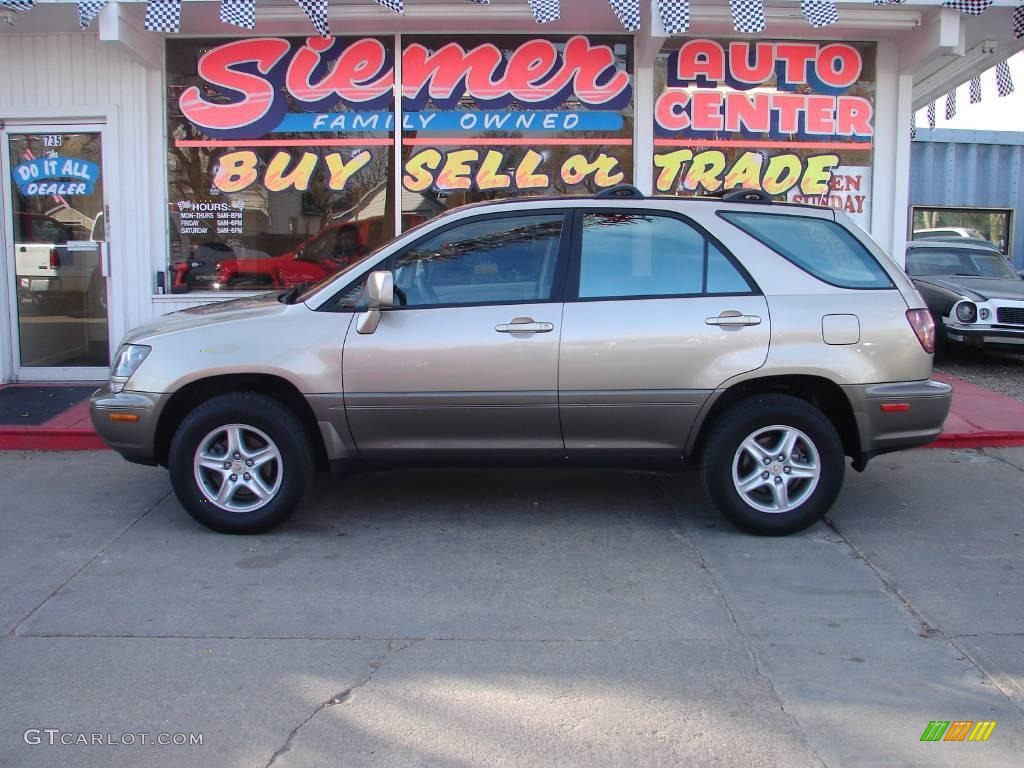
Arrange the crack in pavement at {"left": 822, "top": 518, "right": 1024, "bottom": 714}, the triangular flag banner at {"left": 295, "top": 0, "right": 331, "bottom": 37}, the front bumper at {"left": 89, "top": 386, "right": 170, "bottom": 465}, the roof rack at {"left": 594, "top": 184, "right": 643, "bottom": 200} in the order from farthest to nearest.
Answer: the triangular flag banner at {"left": 295, "top": 0, "right": 331, "bottom": 37}
the roof rack at {"left": 594, "top": 184, "right": 643, "bottom": 200}
the front bumper at {"left": 89, "top": 386, "right": 170, "bottom": 465}
the crack in pavement at {"left": 822, "top": 518, "right": 1024, "bottom": 714}

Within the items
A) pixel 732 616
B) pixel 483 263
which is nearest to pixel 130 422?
pixel 483 263

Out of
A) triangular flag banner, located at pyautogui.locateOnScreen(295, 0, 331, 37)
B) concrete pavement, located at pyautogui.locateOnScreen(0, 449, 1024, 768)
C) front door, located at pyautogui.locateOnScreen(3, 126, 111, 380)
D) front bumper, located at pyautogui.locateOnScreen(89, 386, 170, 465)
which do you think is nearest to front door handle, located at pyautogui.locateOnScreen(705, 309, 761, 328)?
concrete pavement, located at pyautogui.locateOnScreen(0, 449, 1024, 768)

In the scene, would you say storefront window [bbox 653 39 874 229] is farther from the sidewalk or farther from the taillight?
the taillight

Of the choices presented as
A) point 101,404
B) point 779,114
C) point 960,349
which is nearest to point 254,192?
point 101,404

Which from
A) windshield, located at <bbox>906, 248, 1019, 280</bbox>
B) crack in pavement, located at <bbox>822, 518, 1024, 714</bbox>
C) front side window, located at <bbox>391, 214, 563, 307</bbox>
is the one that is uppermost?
windshield, located at <bbox>906, 248, 1019, 280</bbox>

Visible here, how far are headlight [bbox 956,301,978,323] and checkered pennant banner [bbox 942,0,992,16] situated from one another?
3746 mm

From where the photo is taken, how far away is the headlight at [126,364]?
17.4ft

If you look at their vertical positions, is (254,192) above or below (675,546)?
above

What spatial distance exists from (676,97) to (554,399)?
487 cm

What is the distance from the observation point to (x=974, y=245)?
1274 cm

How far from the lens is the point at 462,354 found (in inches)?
202

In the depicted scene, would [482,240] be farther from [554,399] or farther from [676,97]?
[676,97]

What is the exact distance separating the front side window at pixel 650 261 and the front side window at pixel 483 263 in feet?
0.70

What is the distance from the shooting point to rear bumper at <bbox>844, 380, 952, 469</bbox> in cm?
519
